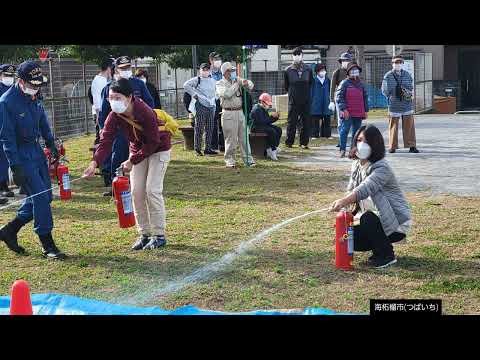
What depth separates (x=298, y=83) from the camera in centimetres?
1416

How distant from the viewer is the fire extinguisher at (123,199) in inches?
290

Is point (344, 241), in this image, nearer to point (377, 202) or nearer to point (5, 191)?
point (377, 202)

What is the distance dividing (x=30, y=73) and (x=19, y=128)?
Result: 0.49 metres

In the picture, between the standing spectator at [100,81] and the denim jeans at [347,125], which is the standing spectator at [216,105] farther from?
the standing spectator at [100,81]

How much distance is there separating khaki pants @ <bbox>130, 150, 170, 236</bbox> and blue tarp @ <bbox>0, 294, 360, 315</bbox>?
1.78 meters

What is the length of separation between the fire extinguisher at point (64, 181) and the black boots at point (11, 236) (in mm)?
2170

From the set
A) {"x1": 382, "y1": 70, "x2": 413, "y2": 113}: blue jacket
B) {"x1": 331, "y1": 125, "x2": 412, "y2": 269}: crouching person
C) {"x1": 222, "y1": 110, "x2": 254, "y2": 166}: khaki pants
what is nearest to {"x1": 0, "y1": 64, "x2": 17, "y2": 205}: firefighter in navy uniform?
{"x1": 222, "y1": 110, "x2": 254, "y2": 166}: khaki pants

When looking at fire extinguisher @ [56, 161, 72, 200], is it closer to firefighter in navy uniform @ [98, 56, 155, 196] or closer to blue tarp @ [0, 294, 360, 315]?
firefighter in navy uniform @ [98, 56, 155, 196]

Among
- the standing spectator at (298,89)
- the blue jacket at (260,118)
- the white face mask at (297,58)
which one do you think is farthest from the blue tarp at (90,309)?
the white face mask at (297,58)

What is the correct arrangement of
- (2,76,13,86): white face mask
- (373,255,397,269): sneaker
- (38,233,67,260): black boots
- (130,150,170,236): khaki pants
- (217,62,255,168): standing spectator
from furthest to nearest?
(217,62,255,168): standing spectator < (2,76,13,86): white face mask < (130,150,170,236): khaki pants < (38,233,67,260): black boots < (373,255,397,269): sneaker

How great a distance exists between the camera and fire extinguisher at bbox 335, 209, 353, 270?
6.47m

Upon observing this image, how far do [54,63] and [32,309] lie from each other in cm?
1416

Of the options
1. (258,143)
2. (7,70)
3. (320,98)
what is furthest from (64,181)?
(320,98)
